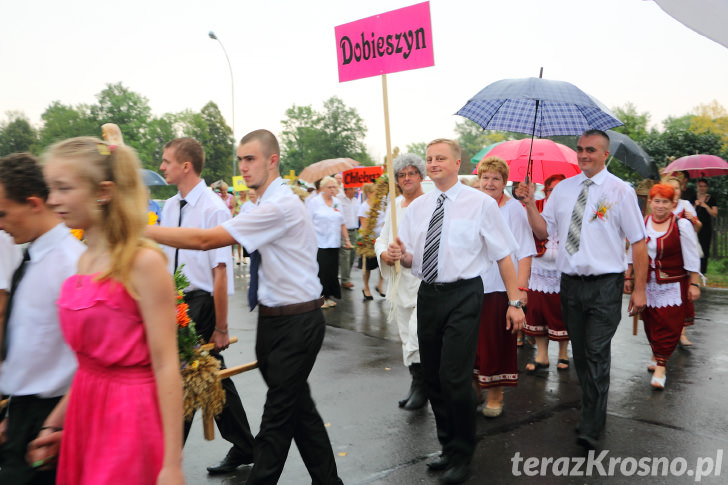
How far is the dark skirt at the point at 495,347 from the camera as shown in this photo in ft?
17.9

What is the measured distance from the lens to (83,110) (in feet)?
293

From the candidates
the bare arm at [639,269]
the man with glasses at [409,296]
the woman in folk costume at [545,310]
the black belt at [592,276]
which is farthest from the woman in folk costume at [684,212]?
the man with glasses at [409,296]

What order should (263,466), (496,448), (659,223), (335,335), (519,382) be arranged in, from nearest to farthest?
1. (263,466)
2. (496,448)
3. (519,382)
4. (659,223)
5. (335,335)

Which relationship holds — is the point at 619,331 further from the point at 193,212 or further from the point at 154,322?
the point at 154,322

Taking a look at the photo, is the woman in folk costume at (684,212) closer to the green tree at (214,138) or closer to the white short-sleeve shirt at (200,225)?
the white short-sleeve shirt at (200,225)

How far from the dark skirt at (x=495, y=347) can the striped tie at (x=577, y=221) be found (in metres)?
0.81

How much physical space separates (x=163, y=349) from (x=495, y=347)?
390 centimetres

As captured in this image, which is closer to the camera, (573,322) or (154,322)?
(154,322)

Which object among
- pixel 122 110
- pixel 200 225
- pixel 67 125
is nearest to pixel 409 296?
pixel 200 225

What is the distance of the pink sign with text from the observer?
4.61 metres

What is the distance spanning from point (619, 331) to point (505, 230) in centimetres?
548

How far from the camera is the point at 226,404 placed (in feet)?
13.9

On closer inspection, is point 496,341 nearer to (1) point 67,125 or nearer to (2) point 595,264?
(2) point 595,264

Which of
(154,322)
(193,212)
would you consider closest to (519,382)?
(193,212)
